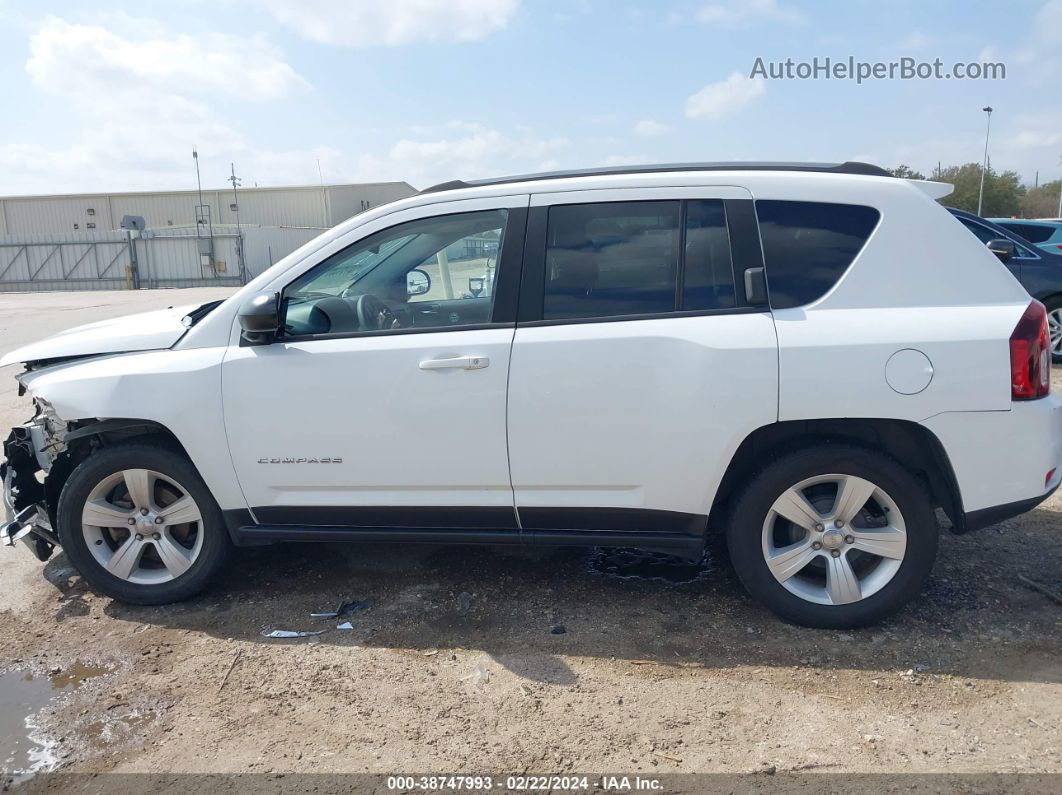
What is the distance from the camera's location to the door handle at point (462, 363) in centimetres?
336

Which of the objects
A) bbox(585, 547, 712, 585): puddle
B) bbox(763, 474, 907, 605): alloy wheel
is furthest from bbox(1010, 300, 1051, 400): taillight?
bbox(585, 547, 712, 585): puddle

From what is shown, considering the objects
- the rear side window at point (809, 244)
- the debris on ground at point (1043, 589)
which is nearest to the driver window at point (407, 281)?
the rear side window at point (809, 244)

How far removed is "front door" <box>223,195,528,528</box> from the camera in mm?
3418

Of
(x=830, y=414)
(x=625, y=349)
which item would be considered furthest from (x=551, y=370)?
(x=830, y=414)

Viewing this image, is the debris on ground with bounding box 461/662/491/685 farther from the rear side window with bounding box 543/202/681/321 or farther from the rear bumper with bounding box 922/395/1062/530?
the rear bumper with bounding box 922/395/1062/530

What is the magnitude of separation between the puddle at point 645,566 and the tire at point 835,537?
0.59 m

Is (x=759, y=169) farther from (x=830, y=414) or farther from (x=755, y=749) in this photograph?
(x=755, y=749)

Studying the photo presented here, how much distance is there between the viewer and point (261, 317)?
346 cm

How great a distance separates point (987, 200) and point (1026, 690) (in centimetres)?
5505

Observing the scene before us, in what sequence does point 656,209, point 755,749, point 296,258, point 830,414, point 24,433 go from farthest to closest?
1. point 24,433
2. point 296,258
3. point 656,209
4. point 830,414
5. point 755,749

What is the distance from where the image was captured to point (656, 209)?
341cm

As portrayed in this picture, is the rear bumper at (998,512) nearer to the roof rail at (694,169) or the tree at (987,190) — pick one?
the roof rail at (694,169)

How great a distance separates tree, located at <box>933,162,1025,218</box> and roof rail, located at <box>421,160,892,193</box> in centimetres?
5091

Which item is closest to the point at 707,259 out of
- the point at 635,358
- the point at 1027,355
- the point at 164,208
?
the point at 635,358
